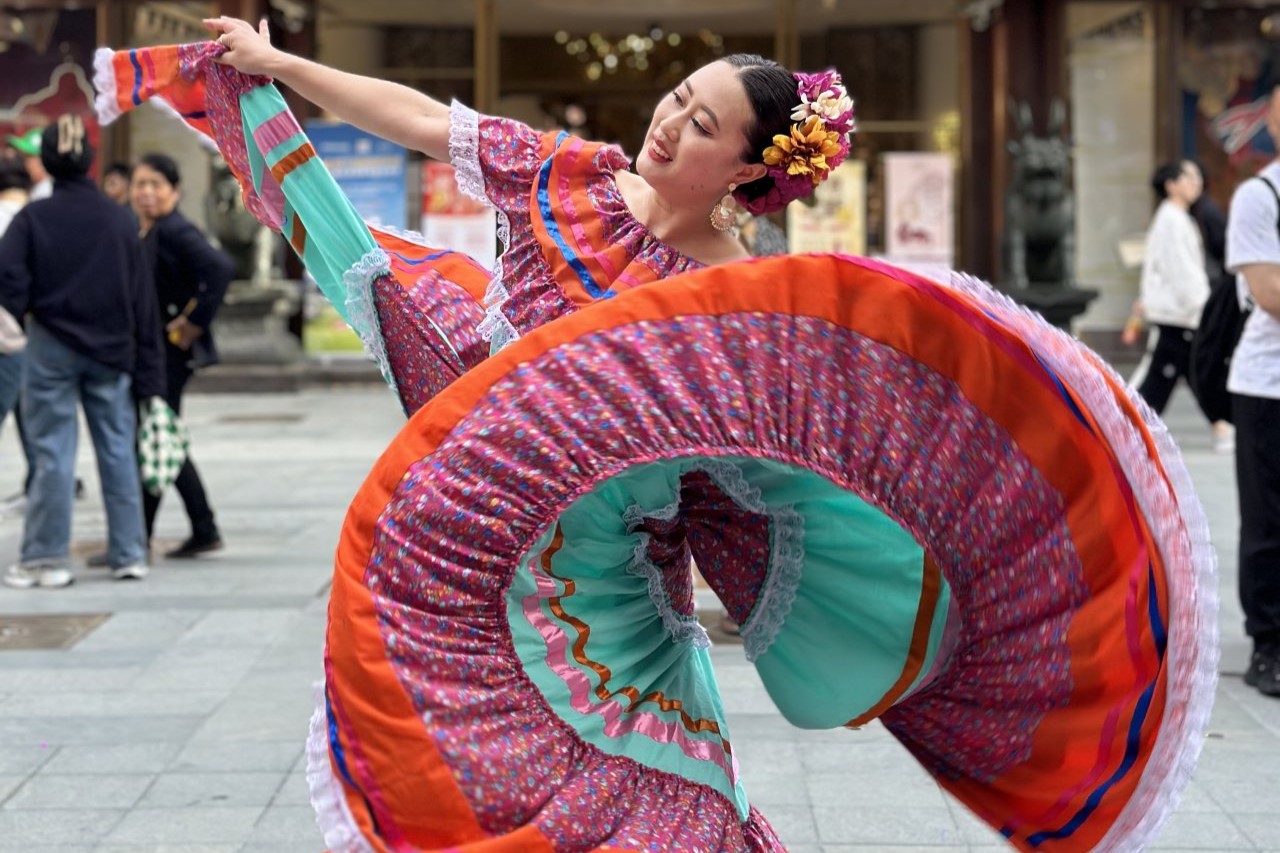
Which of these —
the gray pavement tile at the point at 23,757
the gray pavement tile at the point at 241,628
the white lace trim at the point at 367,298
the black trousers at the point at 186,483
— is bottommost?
the gray pavement tile at the point at 23,757

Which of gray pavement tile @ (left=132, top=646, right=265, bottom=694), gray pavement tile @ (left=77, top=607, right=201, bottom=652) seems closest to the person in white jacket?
gray pavement tile @ (left=77, top=607, right=201, bottom=652)

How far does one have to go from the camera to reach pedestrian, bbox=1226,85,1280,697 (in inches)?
199

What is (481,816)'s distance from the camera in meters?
2.47

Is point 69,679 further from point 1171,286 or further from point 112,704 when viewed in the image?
point 1171,286

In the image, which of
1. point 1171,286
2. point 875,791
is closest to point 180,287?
point 875,791

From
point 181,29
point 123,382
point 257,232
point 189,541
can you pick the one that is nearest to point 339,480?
point 189,541

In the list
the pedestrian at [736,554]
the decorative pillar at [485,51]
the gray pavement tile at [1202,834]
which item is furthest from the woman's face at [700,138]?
the decorative pillar at [485,51]

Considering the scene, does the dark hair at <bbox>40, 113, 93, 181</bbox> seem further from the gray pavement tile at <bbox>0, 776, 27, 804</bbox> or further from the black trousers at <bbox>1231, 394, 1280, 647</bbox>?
the black trousers at <bbox>1231, 394, 1280, 647</bbox>

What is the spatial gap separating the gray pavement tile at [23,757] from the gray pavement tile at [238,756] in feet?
1.18

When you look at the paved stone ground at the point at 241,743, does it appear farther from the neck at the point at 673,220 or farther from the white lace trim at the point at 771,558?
the neck at the point at 673,220

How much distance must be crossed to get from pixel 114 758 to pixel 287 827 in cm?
81

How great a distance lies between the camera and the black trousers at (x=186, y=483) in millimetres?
7441

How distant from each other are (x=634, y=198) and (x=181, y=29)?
14600 millimetres

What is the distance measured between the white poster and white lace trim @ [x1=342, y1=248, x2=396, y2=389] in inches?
526
